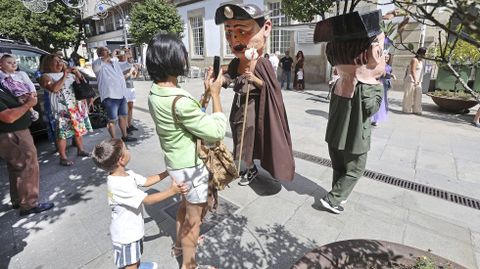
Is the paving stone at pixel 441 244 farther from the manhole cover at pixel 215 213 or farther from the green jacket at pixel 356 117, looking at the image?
the manhole cover at pixel 215 213

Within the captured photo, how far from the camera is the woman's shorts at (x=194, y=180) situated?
187 cm

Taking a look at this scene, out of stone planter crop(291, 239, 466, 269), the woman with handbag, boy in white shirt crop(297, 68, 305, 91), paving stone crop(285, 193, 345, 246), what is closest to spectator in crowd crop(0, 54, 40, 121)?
the woman with handbag

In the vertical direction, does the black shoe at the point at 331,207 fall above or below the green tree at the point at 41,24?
below

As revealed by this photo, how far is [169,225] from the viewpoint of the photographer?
2707mm

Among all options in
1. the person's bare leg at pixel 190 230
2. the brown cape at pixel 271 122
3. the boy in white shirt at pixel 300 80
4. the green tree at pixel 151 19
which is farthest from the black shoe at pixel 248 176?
the green tree at pixel 151 19

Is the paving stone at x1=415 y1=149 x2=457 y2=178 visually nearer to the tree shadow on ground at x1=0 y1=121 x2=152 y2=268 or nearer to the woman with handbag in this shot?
the tree shadow on ground at x1=0 y1=121 x2=152 y2=268

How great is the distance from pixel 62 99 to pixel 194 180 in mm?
3208

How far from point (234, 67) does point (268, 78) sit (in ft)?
1.59

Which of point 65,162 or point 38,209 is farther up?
point 65,162

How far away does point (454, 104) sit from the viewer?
7008 millimetres

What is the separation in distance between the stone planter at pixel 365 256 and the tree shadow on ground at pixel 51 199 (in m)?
2.02

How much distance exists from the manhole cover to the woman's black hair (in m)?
1.54

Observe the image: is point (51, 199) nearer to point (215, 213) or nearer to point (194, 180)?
point (215, 213)

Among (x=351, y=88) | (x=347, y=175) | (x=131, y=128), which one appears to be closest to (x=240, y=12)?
(x=351, y=88)
